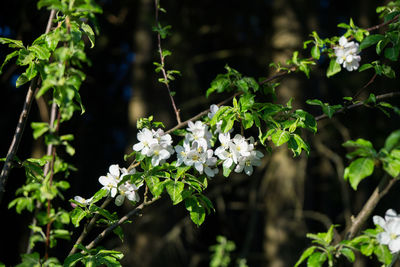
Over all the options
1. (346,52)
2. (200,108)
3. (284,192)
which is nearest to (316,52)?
(346,52)

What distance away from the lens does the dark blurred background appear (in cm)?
369

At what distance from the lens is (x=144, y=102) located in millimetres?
3945

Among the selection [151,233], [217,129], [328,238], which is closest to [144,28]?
[151,233]

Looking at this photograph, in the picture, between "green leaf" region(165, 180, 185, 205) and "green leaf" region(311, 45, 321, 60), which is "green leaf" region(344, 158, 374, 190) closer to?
"green leaf" region(165, 180, 185, 205)

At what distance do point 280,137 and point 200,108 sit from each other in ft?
16.7

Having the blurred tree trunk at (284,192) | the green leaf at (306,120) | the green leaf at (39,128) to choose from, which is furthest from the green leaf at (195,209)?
the blurred tree trunk at (284,192)

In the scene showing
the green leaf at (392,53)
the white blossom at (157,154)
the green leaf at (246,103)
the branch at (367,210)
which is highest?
the green leaf at (392,53)

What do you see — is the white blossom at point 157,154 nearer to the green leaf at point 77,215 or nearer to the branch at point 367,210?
the green leaf at point 77,215

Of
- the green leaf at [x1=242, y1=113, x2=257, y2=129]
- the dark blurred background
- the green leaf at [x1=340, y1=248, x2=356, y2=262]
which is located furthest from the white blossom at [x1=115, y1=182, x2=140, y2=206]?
the dark blurred background

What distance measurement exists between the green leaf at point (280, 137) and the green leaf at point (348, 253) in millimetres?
357

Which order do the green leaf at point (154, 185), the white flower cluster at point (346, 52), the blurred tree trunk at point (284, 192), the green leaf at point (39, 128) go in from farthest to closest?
the blurred tree trunk at point (284, 192) → the white flower cluster at point (346, 52) → the green leaf at point (154, 185) → the green leaf at point (39, 128)

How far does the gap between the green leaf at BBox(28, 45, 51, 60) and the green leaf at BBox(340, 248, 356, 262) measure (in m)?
1.05

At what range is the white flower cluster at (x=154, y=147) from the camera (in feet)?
4.22

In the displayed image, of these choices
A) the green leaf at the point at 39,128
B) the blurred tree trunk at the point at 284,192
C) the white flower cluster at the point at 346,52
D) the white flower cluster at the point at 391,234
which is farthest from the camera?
the blurred tree trunk at the point at 284,192
